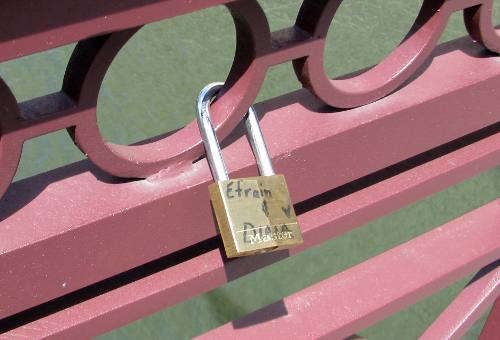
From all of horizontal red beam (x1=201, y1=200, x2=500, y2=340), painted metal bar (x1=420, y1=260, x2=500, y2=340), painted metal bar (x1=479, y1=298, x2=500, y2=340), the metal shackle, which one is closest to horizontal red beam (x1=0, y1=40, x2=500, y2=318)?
the metal shackle

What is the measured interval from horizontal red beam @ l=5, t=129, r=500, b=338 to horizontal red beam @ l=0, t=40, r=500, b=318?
0.05 metres

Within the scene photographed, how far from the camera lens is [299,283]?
10.7 ft

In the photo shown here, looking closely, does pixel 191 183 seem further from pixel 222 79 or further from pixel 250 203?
pixel 222 79

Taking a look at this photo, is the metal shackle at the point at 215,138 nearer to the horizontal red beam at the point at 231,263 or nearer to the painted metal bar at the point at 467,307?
the horizontal red beam at the point at 231,263

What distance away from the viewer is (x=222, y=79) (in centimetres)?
351

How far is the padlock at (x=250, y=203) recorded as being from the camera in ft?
3.29

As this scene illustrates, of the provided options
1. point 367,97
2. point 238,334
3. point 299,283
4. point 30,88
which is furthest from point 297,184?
point 30,88

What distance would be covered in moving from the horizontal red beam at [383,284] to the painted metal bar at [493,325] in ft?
0.90

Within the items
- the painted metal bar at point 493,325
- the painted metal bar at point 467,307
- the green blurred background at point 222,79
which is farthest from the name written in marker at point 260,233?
the green blurred background at point 222,79

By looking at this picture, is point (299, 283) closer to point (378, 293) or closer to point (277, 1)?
point (277, 1)

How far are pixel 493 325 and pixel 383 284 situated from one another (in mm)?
556

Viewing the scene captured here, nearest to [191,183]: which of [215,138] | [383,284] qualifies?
[215,138]

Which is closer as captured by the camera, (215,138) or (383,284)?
(215,138)

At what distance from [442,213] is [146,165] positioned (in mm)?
2591
